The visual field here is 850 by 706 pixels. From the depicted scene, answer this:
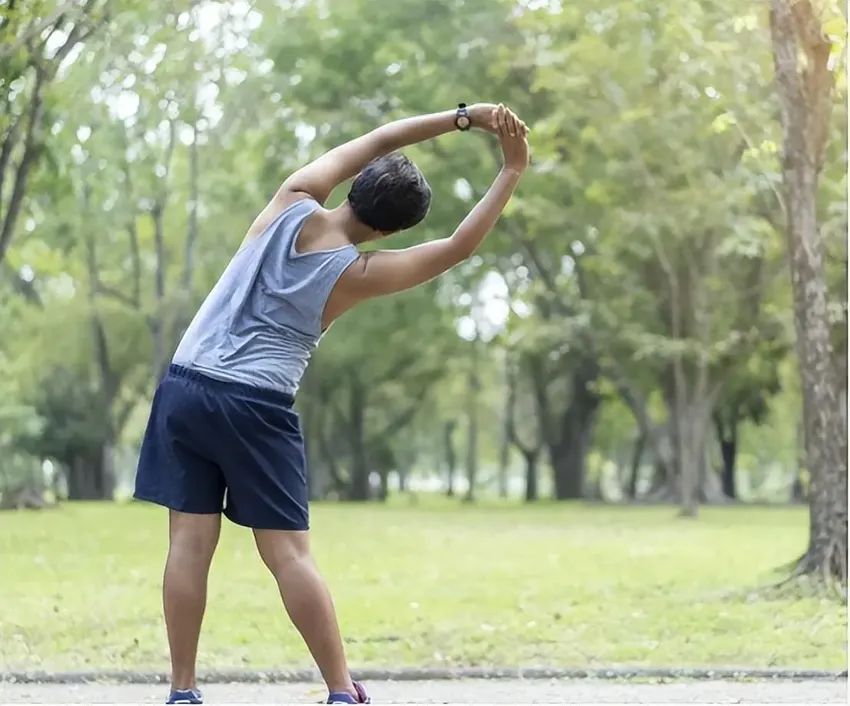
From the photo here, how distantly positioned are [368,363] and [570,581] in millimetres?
13251

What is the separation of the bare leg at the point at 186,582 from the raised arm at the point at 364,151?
2.13 feet

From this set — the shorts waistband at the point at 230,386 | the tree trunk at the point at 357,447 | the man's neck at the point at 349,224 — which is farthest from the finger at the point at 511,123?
the tree trunk at the point at 357,447

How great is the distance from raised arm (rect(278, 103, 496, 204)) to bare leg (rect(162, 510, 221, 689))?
0.65 meters

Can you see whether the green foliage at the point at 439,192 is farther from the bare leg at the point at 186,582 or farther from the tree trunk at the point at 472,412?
the bare leg at the point at 186,582

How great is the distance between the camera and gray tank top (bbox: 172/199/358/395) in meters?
2.40

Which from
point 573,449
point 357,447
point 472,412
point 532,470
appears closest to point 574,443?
point 573,449

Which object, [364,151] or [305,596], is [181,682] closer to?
[305,596]

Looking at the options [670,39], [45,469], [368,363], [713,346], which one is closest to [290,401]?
[670,39]

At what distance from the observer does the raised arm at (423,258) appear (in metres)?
2.45

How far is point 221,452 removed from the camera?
93.0 inches

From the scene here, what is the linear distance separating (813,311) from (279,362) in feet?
11.2

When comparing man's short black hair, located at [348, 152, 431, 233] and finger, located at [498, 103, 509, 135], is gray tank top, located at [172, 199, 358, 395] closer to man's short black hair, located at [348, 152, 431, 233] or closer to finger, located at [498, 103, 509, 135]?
man's short black hair, located at [348, 152, 431, 233]

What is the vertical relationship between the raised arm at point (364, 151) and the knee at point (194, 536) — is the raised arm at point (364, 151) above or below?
above

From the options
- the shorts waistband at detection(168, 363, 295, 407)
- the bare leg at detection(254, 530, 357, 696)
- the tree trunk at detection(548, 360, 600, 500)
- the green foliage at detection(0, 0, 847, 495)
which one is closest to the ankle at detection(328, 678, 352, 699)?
the bare leg at detection(254, 530, 357, 696)
